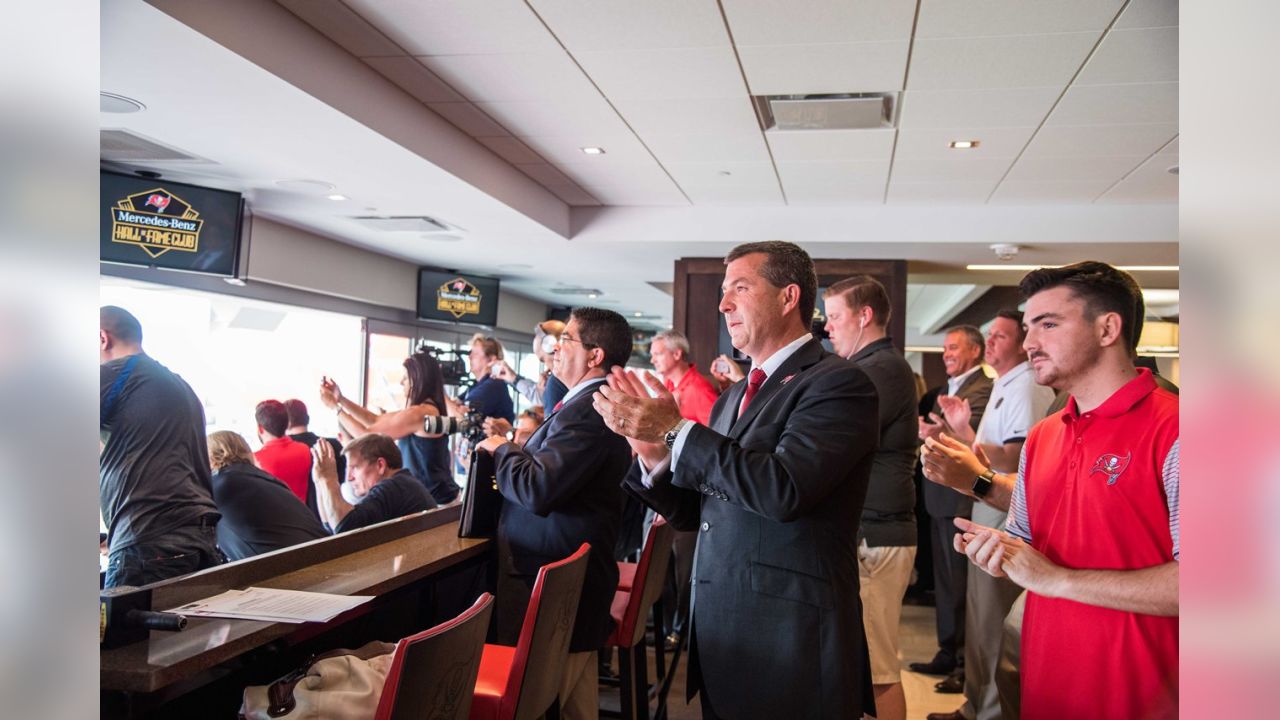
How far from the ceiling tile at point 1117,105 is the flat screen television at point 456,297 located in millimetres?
5917

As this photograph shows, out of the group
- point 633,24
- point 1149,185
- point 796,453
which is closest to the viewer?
point 796,453

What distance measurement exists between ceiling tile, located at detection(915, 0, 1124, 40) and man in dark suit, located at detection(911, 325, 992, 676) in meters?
1.78

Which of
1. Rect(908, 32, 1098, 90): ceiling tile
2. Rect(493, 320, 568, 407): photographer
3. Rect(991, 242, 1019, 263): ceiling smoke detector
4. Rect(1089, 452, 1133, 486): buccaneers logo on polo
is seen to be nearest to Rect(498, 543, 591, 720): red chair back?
Rect(1089, 452, 1133, 486): buccaneers logo on polo

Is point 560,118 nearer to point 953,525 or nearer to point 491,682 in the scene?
point 953,525

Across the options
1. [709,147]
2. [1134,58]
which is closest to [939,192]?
[709,147]

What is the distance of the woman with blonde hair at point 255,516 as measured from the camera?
11.6 feet

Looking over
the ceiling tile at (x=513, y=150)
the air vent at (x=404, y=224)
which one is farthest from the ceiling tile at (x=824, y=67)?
the air vent at (x=404, y=224)

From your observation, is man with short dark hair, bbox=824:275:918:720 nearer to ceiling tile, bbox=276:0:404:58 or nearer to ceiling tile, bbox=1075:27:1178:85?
ceiling tile, bbox=1075:27:1178:85

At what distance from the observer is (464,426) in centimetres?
382

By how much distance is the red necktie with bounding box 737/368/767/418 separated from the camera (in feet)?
7.04

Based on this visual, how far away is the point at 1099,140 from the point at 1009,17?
76.3 inches

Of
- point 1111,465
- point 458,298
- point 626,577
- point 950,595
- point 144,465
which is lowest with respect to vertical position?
point 950,595
